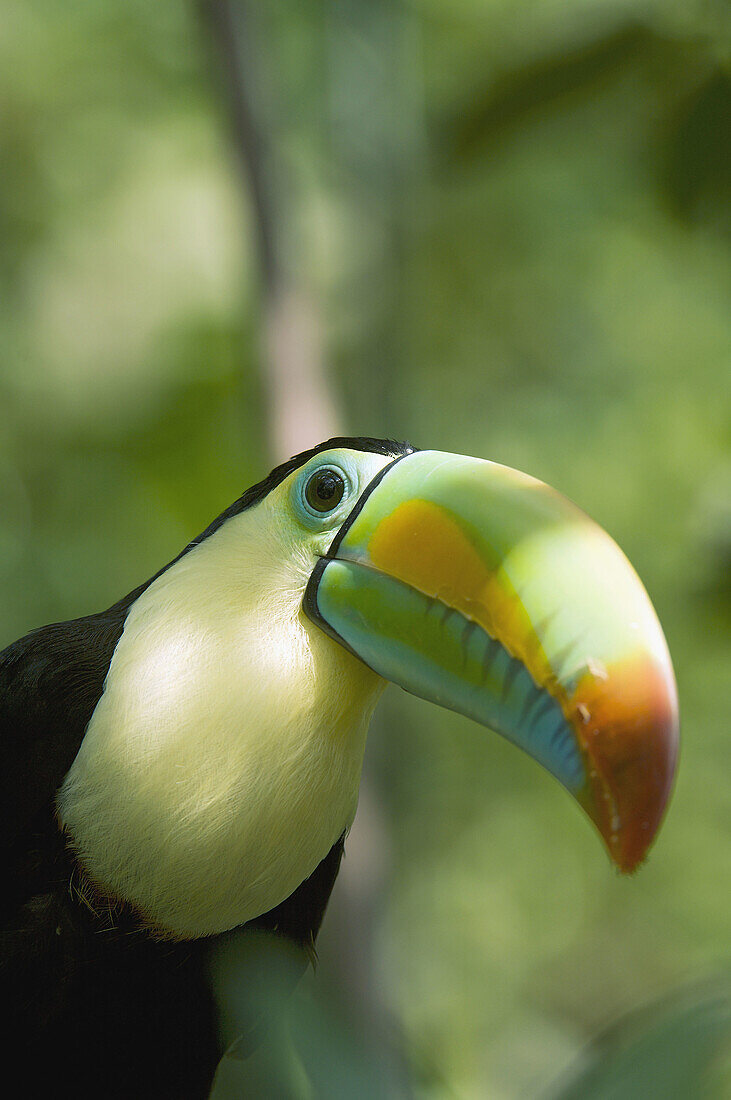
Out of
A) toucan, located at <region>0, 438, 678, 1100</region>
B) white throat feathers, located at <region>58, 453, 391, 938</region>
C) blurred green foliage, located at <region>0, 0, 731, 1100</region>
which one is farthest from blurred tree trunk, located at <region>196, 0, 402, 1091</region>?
white throat feathers, located at <region>58, 453, 391, 938</region>

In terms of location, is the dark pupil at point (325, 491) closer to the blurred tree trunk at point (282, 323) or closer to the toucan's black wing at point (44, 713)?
the toucan's black wing at point (44, 713)

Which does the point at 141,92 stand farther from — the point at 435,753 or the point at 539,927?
the point at 539,927

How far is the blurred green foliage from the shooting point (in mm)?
3602

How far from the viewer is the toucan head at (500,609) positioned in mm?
992

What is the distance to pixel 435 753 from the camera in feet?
16.3

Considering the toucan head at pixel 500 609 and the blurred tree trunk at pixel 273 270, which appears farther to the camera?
the blurred tree trunk at pixel 273 270

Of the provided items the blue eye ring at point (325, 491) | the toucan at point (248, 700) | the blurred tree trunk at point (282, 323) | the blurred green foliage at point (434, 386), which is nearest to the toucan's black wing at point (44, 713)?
the toucan at point (248, 700)

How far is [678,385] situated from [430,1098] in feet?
12.0

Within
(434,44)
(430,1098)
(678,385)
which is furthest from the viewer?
(678,385)

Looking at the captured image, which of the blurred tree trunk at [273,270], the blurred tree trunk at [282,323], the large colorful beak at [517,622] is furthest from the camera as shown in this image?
the blurred tree trunk at [273,270]

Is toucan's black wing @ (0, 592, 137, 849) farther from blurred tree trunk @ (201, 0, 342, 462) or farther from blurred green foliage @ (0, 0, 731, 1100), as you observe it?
blurred green foliage @ (0, 0, 731, 1100)

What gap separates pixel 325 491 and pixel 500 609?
355 mm

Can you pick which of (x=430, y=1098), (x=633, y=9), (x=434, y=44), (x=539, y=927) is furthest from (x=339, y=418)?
(x=539, y=927)

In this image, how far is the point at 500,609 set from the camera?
1172mm
